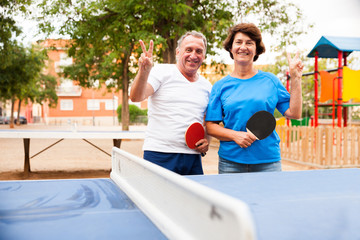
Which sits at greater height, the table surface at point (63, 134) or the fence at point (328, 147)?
the table surface at point (63, 134)

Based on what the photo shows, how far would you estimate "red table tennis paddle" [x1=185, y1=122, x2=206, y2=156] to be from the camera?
7.46ft

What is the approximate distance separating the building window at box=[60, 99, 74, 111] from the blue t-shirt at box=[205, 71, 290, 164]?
4988 cm

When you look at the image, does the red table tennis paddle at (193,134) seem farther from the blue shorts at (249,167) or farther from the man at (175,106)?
the blue shorts at (249,167)

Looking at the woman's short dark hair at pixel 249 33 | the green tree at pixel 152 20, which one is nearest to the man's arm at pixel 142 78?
the woman's short dark hair at pixel 249 33

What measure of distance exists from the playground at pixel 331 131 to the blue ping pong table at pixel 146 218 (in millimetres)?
7557

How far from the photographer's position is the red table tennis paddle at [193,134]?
2.27 m

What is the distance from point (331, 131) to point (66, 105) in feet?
151

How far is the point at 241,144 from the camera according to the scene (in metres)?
2.16

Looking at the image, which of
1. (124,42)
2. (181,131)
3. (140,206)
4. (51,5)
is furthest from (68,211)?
(51,5)

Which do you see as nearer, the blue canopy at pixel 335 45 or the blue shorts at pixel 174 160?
the blue shorts at pixel 174 160

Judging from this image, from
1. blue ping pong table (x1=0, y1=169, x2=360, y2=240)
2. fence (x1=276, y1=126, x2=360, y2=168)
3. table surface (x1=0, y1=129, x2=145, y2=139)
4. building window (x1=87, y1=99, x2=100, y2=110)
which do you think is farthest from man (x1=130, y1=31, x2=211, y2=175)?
building window (x1=87, y1=99, x2=100, y2=110)

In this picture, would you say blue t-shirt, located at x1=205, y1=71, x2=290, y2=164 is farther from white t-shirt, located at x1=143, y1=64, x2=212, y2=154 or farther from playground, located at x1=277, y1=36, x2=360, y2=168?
playground, located at x1=277, y1=36, x2=360, y2=168

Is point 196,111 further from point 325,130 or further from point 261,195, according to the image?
point 325,130

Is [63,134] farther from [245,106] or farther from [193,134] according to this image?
[245,106]
